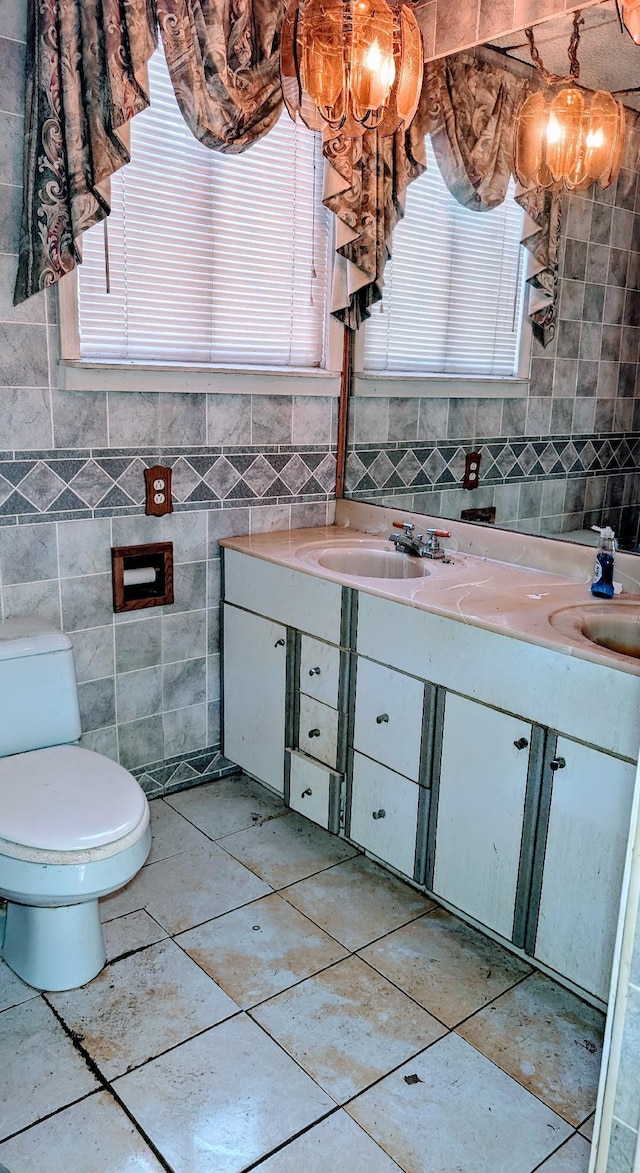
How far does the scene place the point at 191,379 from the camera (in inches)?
98.3

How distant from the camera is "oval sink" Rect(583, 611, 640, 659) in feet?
6.38

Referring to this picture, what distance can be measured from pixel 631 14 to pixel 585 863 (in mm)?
1691

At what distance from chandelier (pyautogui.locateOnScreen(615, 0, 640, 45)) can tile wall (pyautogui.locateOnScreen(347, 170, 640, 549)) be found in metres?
0.26

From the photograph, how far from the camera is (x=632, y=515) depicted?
208cm

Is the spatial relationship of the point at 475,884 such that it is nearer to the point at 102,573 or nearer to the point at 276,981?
the point at 276,981

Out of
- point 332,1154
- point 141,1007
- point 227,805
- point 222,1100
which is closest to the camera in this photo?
point 332,1154

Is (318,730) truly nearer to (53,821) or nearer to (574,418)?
(53,821)

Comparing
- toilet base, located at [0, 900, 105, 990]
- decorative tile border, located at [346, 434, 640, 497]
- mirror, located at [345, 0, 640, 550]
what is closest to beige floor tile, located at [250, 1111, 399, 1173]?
toilet base, located at [0, 900, 105, 990]

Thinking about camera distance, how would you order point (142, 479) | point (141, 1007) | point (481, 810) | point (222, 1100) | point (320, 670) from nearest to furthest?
1. point (222, 1100)
2. point (141, 1007)
3. point (481, 810)
4. point (320, 670)
5. point (142, 479)

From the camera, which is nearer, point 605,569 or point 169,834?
point 605,569

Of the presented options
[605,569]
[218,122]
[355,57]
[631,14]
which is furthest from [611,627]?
[218,122]

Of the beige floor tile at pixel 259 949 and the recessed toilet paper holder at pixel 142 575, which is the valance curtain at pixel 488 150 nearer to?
the recessed toilet paper holder at pixel 142 575

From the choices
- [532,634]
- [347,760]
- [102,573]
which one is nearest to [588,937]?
[532,634]

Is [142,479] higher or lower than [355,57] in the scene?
lower
